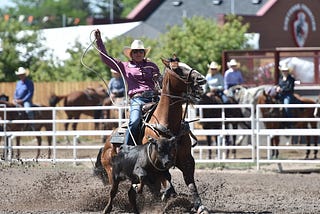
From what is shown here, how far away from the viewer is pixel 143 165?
982 centimetres

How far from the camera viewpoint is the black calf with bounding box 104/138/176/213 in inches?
379

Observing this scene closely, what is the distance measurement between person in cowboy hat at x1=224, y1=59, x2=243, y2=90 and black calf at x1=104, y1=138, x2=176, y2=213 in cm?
1137

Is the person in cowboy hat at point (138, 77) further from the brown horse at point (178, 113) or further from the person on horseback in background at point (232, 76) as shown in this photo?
the person on horseback in background at point (232, 76)

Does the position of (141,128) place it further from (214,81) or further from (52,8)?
(52,8)

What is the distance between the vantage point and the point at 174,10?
42062 millimetres

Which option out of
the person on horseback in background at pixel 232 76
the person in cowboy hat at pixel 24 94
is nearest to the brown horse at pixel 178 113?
the person in cowboy hat at pixel 24 94

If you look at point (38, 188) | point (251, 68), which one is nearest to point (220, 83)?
point (251, 68)

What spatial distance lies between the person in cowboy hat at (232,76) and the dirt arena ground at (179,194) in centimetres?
567

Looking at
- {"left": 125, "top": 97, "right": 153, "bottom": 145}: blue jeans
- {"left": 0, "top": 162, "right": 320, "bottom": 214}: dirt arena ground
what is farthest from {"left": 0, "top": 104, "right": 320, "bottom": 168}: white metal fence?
{"left": 125, "top": 97, "right": 153, "bottom": 145}: blue jeans

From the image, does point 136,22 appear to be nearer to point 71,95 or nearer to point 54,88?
point 54,88

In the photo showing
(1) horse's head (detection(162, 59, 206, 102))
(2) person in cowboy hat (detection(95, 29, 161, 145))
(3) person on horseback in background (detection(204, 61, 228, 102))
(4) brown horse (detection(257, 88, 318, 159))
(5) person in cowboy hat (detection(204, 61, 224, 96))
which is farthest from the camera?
(5) person in cowboy hat (detection(204, 61, 224, 96))

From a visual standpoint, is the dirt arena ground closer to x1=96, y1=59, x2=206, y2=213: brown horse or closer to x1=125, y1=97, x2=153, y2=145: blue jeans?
x1=96, y1=59, x2=206, y2=213: brown horse

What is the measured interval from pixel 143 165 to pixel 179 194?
885mm

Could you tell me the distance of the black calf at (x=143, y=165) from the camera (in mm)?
9633
